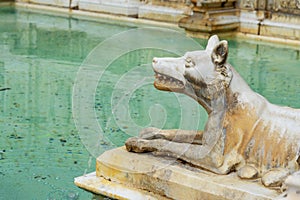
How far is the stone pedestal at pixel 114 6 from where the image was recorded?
14.9 m

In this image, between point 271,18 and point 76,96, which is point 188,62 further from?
point 271,18

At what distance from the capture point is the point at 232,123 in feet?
15.4

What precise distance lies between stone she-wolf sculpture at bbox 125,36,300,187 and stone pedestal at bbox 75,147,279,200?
0.10m

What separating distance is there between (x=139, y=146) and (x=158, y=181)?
1.16 feet

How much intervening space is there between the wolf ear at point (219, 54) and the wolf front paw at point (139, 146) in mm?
753

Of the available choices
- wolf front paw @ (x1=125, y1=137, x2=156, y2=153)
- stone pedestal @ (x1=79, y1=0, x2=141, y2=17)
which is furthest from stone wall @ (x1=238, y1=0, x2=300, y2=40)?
wolf front paw @ (x1=125, y1=137, x2=156, y2=153)

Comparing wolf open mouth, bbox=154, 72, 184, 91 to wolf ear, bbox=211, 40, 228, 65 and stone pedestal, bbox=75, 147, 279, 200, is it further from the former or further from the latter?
stone pedestal, bbox=75, 147, 279, 200

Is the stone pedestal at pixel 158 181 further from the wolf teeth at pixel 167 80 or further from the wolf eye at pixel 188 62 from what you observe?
the wolf eye at pixel 188 62

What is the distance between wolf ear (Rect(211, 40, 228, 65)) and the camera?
462 centimetres

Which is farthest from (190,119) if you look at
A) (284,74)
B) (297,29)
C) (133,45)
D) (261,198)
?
(297,29)

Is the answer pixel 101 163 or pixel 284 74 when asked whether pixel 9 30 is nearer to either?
pixel 284 74

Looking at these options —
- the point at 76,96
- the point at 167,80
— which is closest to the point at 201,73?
the point at 167,80

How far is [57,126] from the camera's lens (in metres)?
7.17

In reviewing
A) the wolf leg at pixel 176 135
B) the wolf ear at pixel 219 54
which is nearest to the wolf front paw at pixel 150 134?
the wolf leg at pixel 176 135
